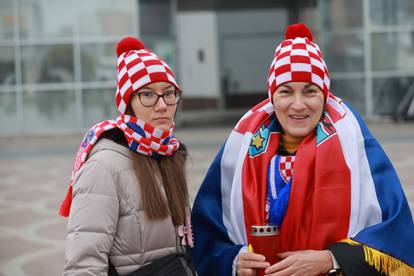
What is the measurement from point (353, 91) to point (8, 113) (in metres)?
8.93

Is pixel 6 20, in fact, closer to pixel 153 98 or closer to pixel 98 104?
pixel 98 104

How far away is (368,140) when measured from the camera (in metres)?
2.49

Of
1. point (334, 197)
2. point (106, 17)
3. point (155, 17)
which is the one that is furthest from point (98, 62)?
point (334, 197)

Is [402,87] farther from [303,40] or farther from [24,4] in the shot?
[303,40]

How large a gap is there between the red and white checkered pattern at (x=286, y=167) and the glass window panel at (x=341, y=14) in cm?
1468

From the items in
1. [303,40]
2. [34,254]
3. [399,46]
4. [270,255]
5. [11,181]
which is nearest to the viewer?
[270,255]

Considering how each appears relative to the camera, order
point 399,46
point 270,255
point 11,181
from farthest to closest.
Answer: point 399,46, point 11,181, point 270,255

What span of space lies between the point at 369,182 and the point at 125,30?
1444 centimetres

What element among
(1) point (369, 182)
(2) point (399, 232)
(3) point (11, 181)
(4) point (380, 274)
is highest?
(1) point (369, 182)

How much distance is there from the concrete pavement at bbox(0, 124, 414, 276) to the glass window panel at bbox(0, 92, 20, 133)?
2.47 feet

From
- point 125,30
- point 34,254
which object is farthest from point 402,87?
point 34,254

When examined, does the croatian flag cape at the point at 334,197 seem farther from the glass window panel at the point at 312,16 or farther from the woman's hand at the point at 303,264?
the glass window panel at the point at 312,16

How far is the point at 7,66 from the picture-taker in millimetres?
16344

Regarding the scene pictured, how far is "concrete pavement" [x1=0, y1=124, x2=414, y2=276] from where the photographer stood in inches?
217
